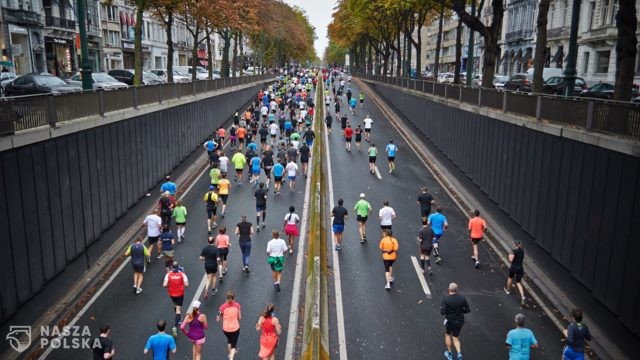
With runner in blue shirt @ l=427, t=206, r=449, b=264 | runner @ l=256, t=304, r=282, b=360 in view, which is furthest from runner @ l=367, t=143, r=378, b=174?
runner @ l=256, t=304, r=282, b=360

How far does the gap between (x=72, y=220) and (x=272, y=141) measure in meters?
20.3

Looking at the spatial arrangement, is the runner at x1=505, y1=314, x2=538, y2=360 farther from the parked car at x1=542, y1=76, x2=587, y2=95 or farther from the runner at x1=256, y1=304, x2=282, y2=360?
the parked car at x1=542, y1=76, x2=587, y2=95

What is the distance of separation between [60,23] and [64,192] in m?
44.7

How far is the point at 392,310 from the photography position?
45.0 ft

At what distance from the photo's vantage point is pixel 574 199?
13852 millimetres

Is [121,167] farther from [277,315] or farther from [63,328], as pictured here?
[277,315]

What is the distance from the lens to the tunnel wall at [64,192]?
1138 cm

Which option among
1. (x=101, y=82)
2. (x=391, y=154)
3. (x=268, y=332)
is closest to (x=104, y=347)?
(x=268, y=332)

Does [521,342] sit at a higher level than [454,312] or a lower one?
lower

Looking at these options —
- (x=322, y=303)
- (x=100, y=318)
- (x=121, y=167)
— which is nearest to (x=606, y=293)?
(x=322, y=303)

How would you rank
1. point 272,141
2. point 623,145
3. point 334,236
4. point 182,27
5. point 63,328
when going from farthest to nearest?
point 182,27
point 272,141
point 334,236
point 63,328
point 623,145

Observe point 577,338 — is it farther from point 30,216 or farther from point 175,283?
point 30,216

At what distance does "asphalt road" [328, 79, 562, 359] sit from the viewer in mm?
12078

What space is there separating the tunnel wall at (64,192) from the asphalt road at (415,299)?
7322 millimetres
